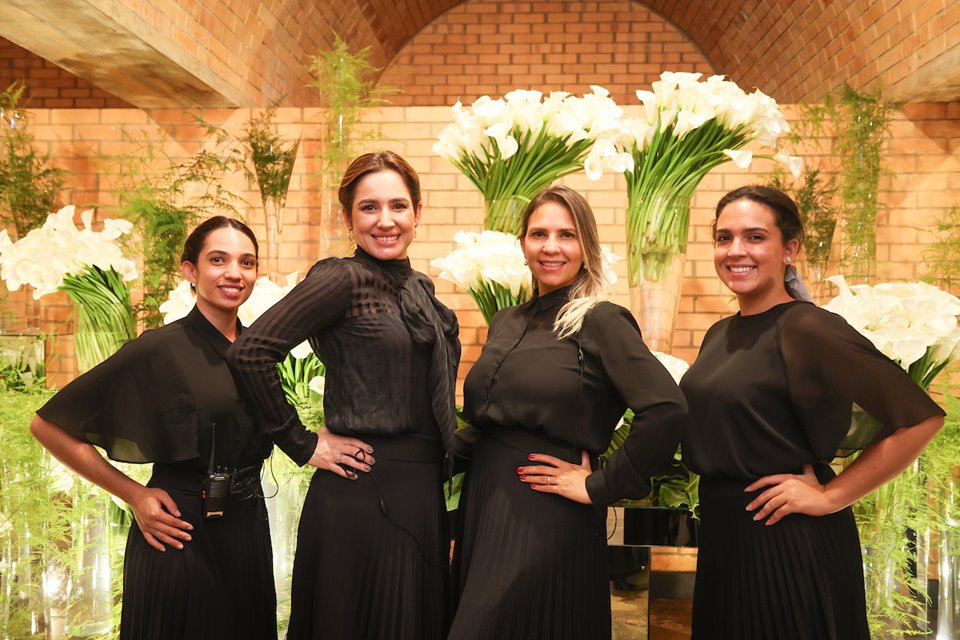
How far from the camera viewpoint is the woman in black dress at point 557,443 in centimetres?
186

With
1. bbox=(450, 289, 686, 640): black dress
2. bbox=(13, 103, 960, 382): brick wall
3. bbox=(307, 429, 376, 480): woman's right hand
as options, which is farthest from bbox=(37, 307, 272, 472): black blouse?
bbox=(13, 103, 960, 382): brick wall

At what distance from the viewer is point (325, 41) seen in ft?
22.1

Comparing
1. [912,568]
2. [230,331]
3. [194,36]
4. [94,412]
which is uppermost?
[194,36]

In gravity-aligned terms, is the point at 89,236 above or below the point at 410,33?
below

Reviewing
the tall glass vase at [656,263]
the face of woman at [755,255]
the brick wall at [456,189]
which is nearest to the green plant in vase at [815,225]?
the brick wall at [456,189]

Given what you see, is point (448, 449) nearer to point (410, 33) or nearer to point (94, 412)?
point (94, 412)

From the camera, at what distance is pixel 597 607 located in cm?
194

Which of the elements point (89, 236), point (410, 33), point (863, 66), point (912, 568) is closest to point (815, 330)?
point (912, 568)

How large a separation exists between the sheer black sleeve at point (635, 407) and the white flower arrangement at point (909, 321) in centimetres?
79

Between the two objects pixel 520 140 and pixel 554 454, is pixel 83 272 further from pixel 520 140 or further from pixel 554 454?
pixel 554 454

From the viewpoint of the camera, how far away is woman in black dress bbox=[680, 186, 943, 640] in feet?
6.13

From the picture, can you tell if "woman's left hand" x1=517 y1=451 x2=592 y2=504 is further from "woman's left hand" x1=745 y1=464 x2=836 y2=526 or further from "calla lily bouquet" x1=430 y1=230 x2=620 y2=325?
"calla lily bouquet" x1=430 y1=230 x2=620 y2=325

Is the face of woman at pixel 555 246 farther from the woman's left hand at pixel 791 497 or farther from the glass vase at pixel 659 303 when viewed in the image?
the glass vase at pixel 659 303

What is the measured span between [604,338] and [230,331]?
1.06m
